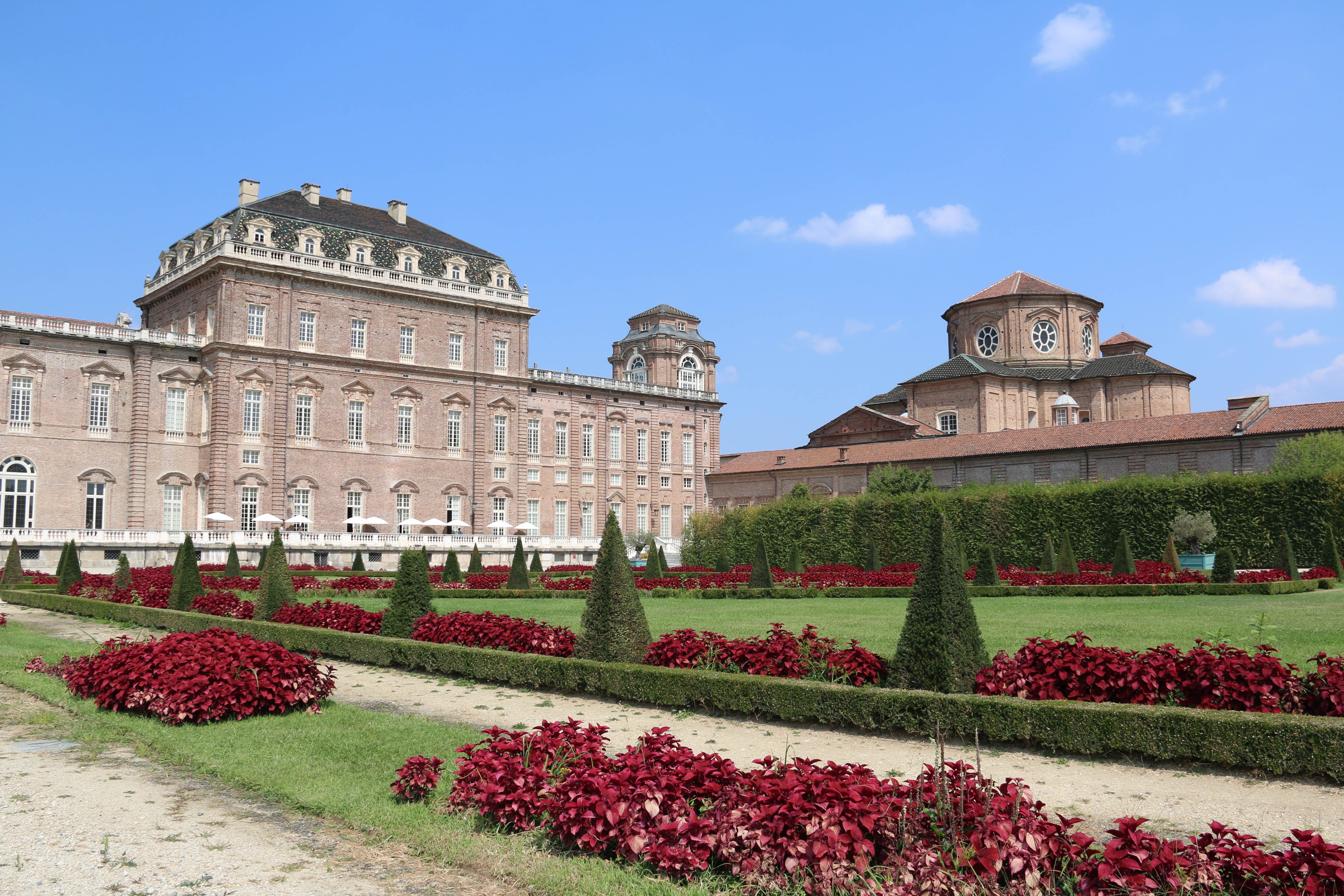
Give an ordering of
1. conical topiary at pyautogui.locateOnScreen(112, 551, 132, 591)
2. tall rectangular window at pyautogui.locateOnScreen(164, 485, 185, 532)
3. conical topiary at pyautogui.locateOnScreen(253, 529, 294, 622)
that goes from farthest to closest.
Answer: tall rectangular window at pyautogui.locateOnScreen(164, 485, 185, 532) → conical topiary at pyautogui.locateOnScreen(112, 551, 132, 591) → conical topiary at pyautogui.locateOnScreen(253, 529, 294, 622)

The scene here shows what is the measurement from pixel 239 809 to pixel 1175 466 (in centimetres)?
3737

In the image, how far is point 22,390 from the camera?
37.7 metres

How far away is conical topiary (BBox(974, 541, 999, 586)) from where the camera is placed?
2348 cm

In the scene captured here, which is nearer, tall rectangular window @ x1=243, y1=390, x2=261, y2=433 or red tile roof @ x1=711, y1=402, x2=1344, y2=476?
red tile roof @ x1=711, y1=402, x2=1344, y2=476

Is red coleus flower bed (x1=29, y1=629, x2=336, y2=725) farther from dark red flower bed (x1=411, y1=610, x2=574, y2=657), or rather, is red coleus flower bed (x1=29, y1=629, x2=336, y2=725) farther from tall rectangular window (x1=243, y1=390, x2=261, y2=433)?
tall rectangular window (x1=243, y1=390, x2=261, y2=433)

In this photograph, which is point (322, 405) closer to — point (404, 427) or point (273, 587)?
point (404, 427)

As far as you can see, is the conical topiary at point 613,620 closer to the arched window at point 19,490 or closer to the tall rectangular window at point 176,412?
the arched window at point 19,490

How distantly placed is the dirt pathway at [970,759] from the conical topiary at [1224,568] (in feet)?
59.7

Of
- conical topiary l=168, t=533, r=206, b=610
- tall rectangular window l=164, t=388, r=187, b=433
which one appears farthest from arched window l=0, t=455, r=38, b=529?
conical topiary l=168, t=533, r=206, b=610

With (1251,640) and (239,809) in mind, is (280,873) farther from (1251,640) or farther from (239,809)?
→ (1251,640)

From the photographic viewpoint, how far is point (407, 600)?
1345 cm

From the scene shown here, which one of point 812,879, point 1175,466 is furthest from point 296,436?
point 812,879

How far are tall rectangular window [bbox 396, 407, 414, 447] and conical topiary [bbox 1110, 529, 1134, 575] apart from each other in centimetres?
3227

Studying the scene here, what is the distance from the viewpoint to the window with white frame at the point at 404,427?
4653 cm
